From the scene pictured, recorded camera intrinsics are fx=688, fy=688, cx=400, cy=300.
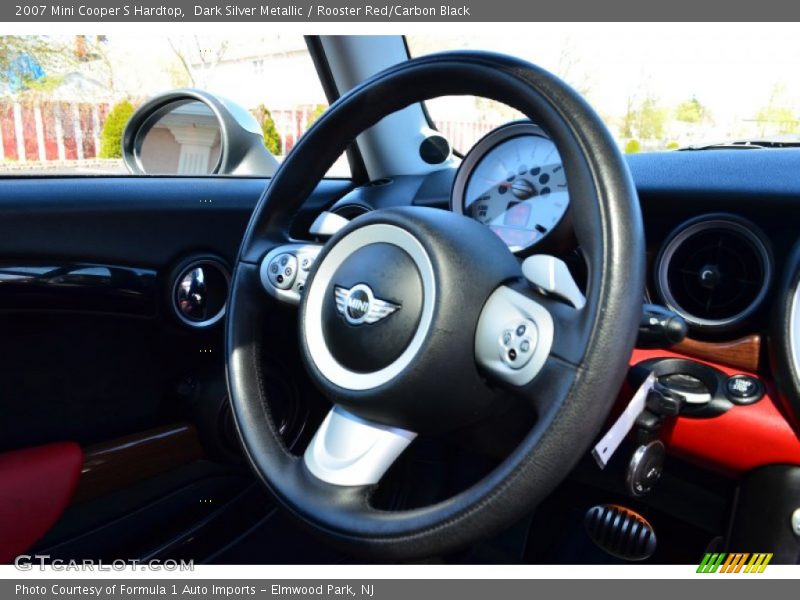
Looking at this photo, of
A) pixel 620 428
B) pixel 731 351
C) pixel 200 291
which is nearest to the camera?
pixel 620 428

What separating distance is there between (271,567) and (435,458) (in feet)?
1.93

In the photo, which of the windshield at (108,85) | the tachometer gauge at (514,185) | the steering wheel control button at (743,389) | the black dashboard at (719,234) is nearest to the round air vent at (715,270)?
the black dashboard at (719,234)

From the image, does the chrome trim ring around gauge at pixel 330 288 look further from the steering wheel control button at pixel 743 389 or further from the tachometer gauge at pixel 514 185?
the steering wheel control button at pixel 743 389

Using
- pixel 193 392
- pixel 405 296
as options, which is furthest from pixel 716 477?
pixel 193 392

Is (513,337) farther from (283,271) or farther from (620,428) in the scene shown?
(283,271)

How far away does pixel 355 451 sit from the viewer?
1030 millimetres

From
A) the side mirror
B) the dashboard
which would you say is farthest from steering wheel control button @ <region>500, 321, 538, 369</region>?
the side mirror

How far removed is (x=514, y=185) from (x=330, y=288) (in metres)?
0.64

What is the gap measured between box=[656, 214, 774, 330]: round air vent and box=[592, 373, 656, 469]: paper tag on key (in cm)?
30

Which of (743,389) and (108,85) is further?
(108,85)

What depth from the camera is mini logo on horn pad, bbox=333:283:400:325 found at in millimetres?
1007

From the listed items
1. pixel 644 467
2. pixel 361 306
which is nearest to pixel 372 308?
pixel 361 306

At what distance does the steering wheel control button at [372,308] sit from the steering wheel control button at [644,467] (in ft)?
1.70

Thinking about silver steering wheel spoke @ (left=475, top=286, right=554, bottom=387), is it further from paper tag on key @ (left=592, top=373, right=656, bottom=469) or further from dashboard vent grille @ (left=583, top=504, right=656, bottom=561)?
dashboard vent grille @ (left=583, top=504, right=656, bottom=561)
